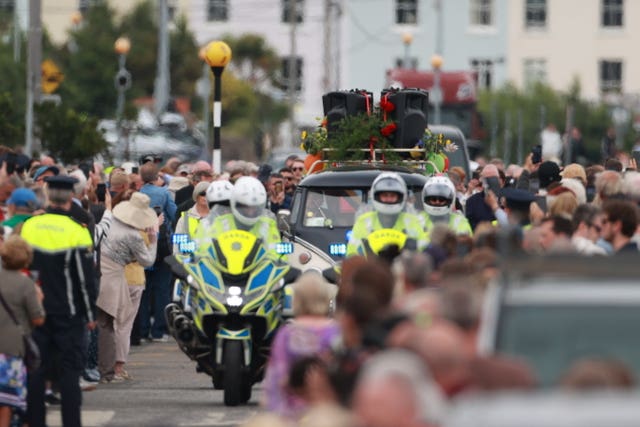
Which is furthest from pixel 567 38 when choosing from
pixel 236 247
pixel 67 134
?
pixel 236 247

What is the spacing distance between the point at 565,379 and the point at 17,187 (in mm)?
10008

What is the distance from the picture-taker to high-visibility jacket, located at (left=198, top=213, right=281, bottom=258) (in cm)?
1689

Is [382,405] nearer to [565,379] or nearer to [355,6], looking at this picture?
[565,379]

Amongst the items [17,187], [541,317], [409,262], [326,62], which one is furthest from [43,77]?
[326,62]

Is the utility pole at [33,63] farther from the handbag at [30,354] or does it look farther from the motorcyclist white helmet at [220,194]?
the handbag at [30,354]

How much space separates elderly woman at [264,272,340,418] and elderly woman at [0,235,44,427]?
312 centimetres

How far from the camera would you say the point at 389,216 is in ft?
56.4

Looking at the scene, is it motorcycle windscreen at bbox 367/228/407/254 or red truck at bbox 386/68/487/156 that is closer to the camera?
motorcycle windscreen at bbox 367/228/407/254

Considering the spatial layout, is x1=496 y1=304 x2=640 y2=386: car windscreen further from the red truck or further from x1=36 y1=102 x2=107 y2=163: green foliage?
the red truck

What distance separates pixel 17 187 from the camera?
17.1 meters

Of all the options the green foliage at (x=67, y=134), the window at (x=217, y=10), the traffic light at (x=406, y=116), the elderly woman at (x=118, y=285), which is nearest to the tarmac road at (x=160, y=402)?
the elderly woman at (x=118, y=285)

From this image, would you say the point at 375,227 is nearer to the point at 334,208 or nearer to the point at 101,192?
the point at 334,208

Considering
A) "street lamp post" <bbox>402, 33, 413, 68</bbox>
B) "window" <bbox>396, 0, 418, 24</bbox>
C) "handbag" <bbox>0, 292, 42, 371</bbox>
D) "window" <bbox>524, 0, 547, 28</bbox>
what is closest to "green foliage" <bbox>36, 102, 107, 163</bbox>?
"handbag" <bbox>0, 292, 42, 371</bbox>

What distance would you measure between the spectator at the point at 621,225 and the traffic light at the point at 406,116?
9665 millimetres
